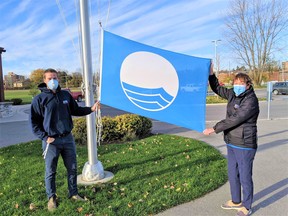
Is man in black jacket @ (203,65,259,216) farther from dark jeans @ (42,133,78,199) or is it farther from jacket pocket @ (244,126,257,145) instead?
dark jeans @ (42,133,78,199)

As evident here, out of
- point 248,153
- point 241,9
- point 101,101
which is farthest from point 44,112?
point 241,9

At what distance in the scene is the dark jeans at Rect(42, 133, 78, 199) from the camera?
3.37 m

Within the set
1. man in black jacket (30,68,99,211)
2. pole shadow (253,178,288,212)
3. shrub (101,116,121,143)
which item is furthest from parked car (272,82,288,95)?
man in black jacket (30,68,99,211)

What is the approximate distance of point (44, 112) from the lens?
3.27 metres

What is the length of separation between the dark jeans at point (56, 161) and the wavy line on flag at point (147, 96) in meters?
1.08

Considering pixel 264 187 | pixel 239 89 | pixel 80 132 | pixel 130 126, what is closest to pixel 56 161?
pixel 239 89

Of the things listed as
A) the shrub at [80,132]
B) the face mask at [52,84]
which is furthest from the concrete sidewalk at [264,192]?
the shrub at [80,132]

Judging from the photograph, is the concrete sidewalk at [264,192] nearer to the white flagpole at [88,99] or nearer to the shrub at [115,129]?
the white flagpole at [88,99]

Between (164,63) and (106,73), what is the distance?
88 centimetres

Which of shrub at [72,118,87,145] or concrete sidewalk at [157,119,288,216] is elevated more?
shrub at [72,118,87,145]

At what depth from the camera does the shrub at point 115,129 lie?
7285 millimetres

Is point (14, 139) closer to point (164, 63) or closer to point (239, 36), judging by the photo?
point (164, 63)

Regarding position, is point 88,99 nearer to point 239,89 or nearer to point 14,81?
point 239,89

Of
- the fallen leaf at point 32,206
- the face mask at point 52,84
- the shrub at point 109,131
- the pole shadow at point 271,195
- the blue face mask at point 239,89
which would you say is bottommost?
the pole shadow at point 271,195
